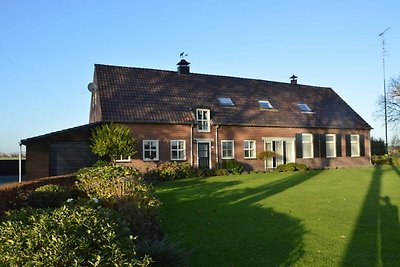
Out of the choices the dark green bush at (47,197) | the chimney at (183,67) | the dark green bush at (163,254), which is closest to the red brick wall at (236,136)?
the chimney at (183,67)

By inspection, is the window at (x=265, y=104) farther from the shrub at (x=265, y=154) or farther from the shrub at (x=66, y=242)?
the shrub at (x=66, y=242)

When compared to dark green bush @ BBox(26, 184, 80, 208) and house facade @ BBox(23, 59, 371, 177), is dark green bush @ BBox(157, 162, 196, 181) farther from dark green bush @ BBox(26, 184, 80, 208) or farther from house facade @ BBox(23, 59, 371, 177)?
dark green bush @ BBox(26, 184, 80, 208)

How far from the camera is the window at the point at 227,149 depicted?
88.5 ft

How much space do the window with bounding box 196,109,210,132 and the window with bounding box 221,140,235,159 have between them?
159 centimetres

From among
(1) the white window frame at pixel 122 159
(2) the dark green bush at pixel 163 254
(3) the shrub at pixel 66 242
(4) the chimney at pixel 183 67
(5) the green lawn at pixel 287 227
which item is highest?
(4) the chimney at pixel 183 67

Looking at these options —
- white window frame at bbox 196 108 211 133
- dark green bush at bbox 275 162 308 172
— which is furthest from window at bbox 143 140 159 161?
dark green bush at bbox 275 162 308 172

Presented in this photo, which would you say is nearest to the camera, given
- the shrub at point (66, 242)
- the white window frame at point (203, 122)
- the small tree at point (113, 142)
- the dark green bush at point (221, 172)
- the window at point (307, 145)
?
the shrub at point (66, 242)

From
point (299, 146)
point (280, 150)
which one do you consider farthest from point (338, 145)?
point (280, 150)

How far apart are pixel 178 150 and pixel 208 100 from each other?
485 centimetres

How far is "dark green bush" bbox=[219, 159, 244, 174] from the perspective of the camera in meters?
25.3

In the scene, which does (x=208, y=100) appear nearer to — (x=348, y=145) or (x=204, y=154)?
(x=204, y=154)

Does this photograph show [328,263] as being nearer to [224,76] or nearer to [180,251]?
[180,251]

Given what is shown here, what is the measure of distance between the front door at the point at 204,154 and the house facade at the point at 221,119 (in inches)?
2.6

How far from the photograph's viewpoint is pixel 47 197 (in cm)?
940
